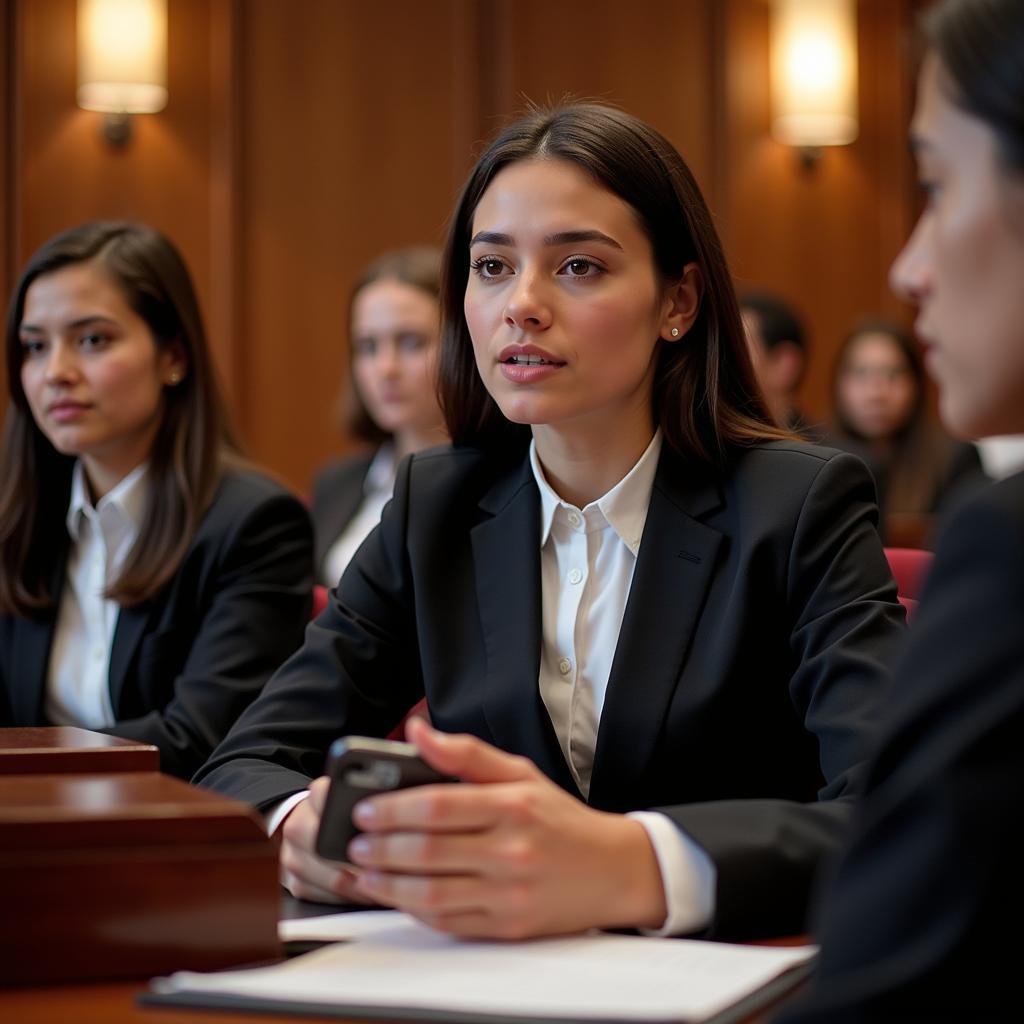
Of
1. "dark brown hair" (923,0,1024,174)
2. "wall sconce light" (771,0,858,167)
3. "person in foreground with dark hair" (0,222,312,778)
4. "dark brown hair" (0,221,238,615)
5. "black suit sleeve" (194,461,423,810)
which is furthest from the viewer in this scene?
"wall sconce light" (771,0,858,167)

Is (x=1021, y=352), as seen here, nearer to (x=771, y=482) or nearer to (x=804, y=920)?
(x=804, y=920)

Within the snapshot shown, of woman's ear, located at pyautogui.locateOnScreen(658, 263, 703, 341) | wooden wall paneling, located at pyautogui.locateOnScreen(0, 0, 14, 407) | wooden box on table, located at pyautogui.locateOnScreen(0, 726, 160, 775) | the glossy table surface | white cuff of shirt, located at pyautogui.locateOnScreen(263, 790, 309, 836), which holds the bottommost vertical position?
the glossy table surface

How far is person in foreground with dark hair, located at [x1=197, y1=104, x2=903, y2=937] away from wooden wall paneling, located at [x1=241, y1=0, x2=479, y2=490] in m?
3.44

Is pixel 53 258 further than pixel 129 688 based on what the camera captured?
Yes

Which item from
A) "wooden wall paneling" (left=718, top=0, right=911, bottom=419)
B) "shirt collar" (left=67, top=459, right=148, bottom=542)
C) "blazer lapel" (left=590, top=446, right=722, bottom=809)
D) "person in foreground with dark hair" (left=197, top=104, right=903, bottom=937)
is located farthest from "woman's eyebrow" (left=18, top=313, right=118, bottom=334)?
"wooden wall paneling" (left=718, top=0, right=911, bottom=419)

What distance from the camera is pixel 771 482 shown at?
6.16 feet

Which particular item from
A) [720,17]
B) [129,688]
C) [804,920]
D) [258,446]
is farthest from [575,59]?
[804,920]

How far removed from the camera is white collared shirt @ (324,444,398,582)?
4371 millimetres

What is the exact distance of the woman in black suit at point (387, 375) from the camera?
14.7 feet

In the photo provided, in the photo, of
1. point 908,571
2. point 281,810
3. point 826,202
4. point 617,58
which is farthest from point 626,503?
point 826,202

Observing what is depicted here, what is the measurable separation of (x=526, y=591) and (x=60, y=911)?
90cm

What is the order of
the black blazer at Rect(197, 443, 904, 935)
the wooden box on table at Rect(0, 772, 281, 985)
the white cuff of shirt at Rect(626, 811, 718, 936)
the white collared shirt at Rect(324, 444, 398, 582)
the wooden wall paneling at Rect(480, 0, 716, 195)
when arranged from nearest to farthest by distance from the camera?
1. the wooden box on table at Rect(0, 772, 281, 985)
2. the white cuff of shirt at Rect(626, 811, 718, 936)
3. the black blazer at Rect(197, 443, 904, 935)
4. the white collared shirt at Rect(324, 444, 398, 582)
5. the wooden wall paneling at Rect(480, 0, 716, 195)

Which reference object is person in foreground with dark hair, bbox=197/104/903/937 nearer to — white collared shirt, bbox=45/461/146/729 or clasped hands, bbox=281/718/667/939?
clasped hands, bbox=281/718/667/939

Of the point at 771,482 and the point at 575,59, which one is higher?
the point at 575,59
